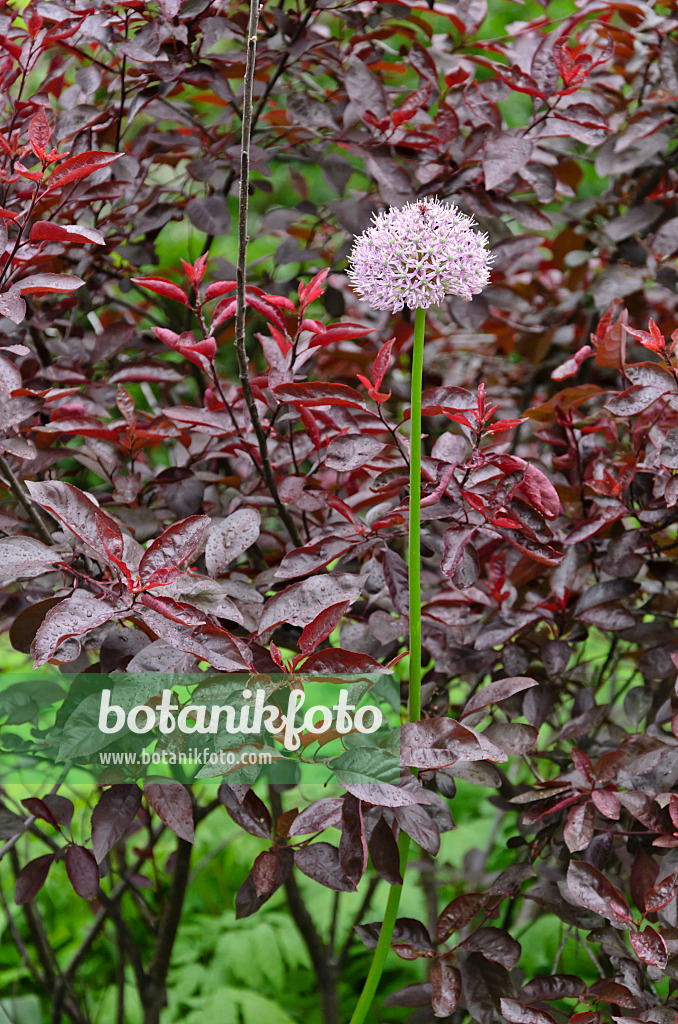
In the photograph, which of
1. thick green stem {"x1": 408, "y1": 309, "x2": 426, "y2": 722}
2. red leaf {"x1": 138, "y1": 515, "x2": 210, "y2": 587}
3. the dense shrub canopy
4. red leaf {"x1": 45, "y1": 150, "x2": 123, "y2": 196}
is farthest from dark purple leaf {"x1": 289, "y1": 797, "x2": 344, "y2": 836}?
red leaf {"x1": 45, "y1": 150, "x2": 123, "y2": 196}

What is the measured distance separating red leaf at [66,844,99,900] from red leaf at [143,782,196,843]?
11 cm

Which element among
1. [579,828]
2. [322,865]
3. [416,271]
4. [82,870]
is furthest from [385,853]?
[416,271]

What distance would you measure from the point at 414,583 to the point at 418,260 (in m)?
0.26

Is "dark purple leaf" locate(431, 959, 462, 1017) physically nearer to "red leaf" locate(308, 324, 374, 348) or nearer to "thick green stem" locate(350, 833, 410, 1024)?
"thick green stem" locate(350, 833, 410, 1024)

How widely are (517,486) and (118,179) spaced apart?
63cm

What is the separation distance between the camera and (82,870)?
Result: 0.81 m

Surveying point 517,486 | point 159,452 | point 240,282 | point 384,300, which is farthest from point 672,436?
point 159,452

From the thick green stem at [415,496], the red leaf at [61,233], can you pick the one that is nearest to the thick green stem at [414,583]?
the thick green stem at [415,496]

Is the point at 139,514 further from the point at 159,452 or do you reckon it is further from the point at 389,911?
the point at 159,452

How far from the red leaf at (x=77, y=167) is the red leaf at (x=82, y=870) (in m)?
0.62

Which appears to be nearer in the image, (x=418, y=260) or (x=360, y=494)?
(x=418, y=260)

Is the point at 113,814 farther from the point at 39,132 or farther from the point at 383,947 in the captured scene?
the point at 39,132

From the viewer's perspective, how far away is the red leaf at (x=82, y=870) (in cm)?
80

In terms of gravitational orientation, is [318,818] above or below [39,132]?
below
